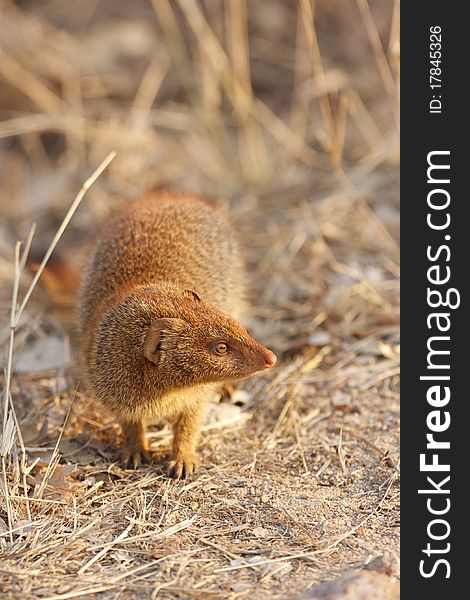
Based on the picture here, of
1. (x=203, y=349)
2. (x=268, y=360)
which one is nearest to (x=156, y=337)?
(x=203, y=349)

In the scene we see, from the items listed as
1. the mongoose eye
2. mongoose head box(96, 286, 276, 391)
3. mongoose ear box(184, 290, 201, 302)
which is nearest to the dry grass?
mongoose head box(96, 286, 276, 391)

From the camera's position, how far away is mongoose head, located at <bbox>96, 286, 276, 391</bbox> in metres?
2.96

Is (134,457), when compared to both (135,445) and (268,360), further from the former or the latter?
(268,360)

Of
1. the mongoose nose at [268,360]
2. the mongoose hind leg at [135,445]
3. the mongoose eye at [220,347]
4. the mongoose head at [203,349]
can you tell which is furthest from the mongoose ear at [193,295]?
the mongoose hind leg at [135,445]

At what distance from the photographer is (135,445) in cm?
328

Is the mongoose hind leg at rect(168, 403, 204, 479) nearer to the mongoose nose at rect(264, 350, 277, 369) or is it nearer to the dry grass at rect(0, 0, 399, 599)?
the dry grass at rect(0, 0, 399, 599)

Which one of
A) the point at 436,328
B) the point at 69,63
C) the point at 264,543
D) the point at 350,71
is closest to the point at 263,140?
the point at 350,71

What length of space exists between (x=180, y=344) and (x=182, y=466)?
51cm

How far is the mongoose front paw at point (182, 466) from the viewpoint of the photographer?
316 cm

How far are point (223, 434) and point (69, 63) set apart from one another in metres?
3.93

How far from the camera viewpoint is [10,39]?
20.9 ft

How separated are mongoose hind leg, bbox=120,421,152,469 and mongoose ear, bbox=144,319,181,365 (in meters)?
0.39

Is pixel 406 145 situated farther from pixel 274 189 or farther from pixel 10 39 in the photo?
Answer: pixel 10 39

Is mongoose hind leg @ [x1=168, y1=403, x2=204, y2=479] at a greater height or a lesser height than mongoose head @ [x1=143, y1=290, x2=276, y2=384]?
lesser
